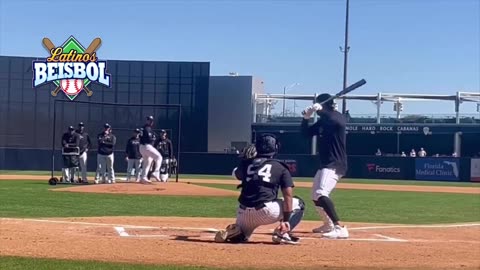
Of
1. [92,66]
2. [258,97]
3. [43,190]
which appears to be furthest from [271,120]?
[43,190]

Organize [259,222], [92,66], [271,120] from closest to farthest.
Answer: [259,222]
[92,66]
[271,120]

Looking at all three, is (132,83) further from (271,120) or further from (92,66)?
(271,120)

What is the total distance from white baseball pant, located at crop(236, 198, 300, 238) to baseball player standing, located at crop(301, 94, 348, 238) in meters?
0.98

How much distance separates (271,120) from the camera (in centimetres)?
5559

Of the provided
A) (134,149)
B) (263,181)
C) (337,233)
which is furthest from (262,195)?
(134,149)

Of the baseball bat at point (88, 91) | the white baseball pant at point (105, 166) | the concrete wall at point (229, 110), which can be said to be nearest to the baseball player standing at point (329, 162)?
the white baseball pant at point (105, 166)

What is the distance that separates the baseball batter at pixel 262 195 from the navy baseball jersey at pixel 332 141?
106 cm

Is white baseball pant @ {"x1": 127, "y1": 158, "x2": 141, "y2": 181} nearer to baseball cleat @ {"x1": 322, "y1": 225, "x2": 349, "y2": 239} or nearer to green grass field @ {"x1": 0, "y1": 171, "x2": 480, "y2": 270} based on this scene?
green grass field @ {"x1": 0, "y1": 171, "x2": 480, "y2": 270}

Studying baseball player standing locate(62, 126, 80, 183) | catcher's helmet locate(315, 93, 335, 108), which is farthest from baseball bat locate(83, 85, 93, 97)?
catcher's helmet locate(315, 93, 335, 108)

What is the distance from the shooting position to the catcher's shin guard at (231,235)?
29.5ft

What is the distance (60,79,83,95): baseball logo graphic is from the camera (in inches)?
1666

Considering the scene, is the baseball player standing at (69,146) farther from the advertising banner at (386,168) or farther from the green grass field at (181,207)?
the advertising banner at (386,168)

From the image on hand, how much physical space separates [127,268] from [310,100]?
5009 cm

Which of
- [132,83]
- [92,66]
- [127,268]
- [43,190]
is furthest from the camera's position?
[132,83]
